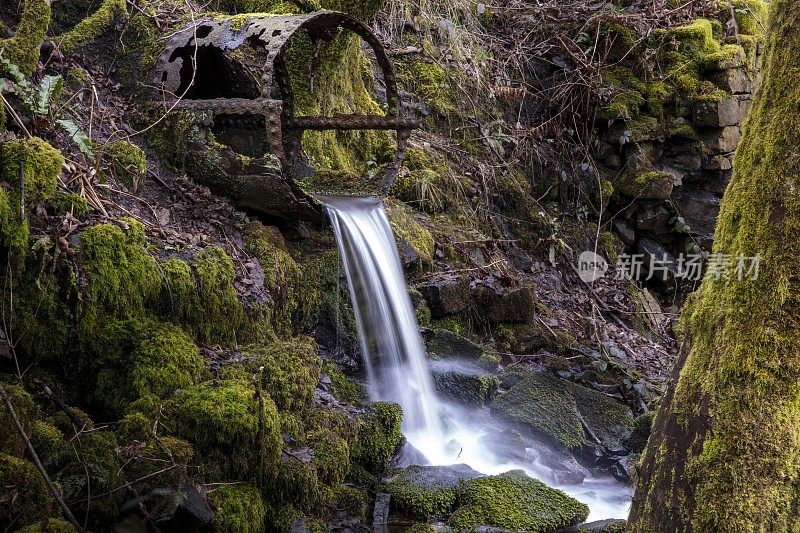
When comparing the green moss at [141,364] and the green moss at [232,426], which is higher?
the green moss at [141,364]

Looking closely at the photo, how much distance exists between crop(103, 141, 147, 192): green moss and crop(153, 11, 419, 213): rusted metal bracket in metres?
0.61

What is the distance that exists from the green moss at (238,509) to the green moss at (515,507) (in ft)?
3.74

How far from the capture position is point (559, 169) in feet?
32.5

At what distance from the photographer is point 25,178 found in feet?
12.1

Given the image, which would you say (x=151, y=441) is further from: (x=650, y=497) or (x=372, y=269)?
(x=372, y=269)

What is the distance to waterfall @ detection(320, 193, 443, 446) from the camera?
215 inches

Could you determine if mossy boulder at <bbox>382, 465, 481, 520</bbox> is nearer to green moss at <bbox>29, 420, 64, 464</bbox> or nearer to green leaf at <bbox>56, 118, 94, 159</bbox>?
green moss at <bbox>29, 420, 64, 464</bbox>

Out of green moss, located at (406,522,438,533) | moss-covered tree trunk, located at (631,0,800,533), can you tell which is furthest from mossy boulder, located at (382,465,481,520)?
moss-covered tree trunk, located at (631,0,800,533)

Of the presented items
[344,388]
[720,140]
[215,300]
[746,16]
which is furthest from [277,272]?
[746,16]

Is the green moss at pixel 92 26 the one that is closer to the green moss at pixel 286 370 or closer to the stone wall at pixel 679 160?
the green moss at pixel 286 370

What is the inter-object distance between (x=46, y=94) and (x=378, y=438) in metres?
2.90

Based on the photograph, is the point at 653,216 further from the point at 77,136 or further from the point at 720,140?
the point at 77,136

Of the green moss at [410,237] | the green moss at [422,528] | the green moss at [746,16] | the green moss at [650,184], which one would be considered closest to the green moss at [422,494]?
the green moss at [422,528]

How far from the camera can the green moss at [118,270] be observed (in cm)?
375
